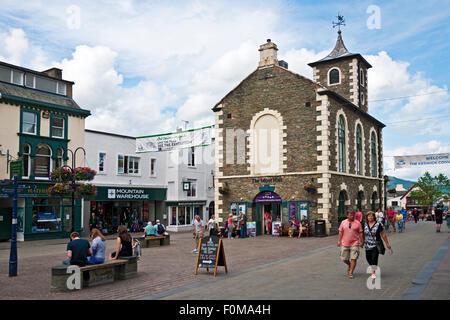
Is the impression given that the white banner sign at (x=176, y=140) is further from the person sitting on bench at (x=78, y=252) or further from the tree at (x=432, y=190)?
the tree at (x=432, y=190)

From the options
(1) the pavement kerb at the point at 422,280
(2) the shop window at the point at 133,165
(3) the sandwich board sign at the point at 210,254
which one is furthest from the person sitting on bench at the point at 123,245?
(2) the shop window at the point at 133,165

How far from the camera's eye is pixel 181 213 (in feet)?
126

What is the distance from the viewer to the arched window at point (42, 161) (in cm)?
2719

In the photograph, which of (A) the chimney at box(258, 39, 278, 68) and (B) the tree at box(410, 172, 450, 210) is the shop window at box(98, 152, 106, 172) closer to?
(A) the chimney at box(258, 39, 278, 68)

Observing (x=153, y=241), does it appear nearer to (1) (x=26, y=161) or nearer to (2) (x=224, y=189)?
(2) (x=224, y=189)

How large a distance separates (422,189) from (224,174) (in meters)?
63.6

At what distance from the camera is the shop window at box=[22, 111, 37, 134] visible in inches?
1050

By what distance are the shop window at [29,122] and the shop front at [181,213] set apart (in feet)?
45.6

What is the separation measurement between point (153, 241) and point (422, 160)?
22902 mm

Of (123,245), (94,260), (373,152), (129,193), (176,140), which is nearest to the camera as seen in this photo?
(94,260)

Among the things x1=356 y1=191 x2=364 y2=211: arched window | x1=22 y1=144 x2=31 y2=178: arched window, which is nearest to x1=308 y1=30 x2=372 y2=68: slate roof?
x1=356 y1=191 x2=364 y2=211: arched window

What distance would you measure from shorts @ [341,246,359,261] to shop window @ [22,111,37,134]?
881 inches

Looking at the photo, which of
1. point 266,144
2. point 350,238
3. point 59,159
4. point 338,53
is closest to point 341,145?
point 266,144
